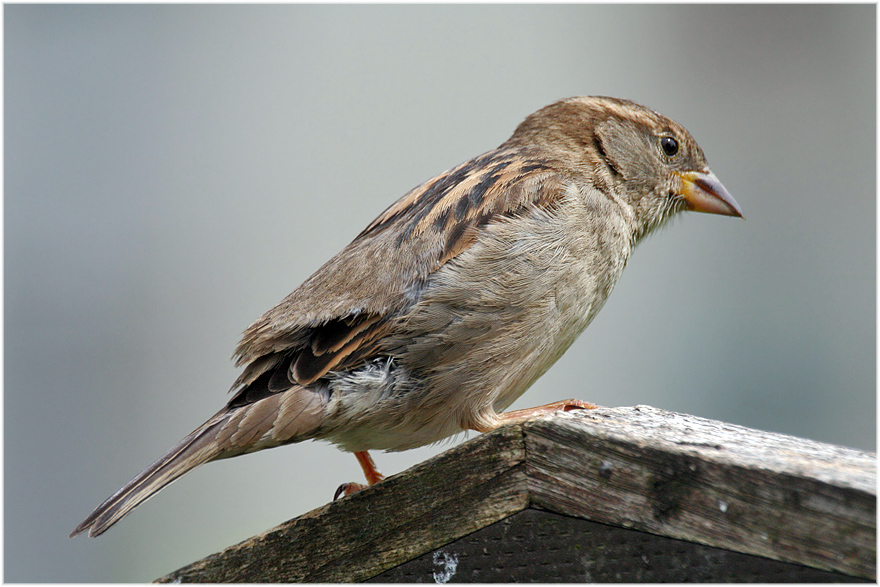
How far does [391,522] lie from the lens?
2.31 meters

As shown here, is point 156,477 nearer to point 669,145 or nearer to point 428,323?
point 428,323

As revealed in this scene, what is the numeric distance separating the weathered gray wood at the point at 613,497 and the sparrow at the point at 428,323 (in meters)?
A: 0.40

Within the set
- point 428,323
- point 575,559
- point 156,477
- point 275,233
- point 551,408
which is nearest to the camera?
point 575,559

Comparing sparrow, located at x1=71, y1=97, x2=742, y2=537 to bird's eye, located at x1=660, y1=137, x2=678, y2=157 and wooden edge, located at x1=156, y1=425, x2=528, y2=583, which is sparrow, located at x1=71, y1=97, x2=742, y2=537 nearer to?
wooden edge, located at x1=156, y1=425, x2=528, y2=583

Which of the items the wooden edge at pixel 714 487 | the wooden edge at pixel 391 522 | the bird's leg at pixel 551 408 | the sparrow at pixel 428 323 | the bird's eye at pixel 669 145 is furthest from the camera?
the bird's eye at pixel 669 145

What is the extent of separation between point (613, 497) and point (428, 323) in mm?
1000

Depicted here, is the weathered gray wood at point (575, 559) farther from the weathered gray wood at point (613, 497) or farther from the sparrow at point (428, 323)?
the sparrow at point (428, 323)

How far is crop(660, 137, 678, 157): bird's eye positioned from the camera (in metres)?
3.92

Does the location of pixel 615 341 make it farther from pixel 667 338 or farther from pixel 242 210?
pixel 242 210

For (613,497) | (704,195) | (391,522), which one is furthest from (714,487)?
(704,195)

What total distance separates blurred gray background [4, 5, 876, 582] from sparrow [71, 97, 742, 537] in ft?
11.5

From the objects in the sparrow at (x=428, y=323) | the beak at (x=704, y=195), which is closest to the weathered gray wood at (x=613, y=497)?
the sparrow at (x=428, y=323)

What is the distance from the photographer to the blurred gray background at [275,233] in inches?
260

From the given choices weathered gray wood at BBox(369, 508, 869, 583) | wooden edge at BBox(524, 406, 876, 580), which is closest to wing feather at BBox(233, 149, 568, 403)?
weathered gray wood at BBox(369, 508, 869, 583)
